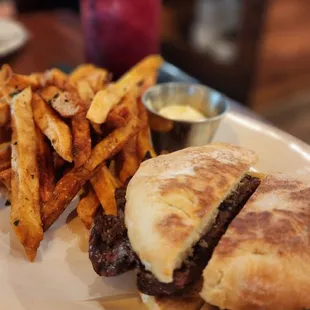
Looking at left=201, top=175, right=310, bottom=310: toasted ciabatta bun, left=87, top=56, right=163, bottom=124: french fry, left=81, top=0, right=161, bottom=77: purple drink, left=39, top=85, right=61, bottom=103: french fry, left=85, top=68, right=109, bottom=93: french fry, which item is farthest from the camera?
left=81, top=0, right=161, bottom=77: purple drink

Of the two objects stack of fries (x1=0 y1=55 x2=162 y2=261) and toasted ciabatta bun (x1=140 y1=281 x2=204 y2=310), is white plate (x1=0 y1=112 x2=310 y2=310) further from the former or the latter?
toasted ciabatta bun (x1=140 y1=281 x2=204 y2=310)

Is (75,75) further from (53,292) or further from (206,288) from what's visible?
(206,288)

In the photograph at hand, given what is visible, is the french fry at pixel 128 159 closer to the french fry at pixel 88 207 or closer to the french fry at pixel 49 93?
the french fry at pixel 88 207

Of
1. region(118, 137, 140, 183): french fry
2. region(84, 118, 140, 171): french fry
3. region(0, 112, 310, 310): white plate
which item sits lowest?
region(0, 112, 310, 310): white plate

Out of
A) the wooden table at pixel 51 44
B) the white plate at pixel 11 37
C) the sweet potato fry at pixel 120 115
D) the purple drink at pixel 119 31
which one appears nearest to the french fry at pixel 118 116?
the sweet potato fry at pixel 120 115

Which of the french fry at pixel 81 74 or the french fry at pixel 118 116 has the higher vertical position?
the french fry at pixel 118 116

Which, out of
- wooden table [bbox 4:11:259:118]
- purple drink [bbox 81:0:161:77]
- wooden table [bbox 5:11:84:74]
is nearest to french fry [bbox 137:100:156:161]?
wooden table [bbox 4:11:259:118]

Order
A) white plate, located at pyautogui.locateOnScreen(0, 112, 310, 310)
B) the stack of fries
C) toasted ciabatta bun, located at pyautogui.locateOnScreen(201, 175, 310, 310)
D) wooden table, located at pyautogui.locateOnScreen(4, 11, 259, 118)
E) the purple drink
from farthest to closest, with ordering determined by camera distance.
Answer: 1. wooden table, located at pyautogui.locateOnScreen(4, 11, 259, 118)
2. the purple drink
3. the stack of fries
4. white plate, located at pyautogui.locateOnScreen(0, 112, 310, 310)
5. toasted ciabatta bun, located at pyautogui.locateOnScreen(201, 175, 310, 310)
